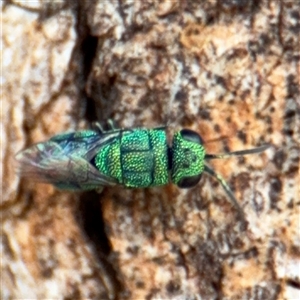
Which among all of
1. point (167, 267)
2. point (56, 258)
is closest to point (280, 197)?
point (167, 267)

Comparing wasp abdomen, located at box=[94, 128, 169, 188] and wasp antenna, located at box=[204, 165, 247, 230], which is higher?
wasp abdomen, located at box=[94, 128, 169, 188]

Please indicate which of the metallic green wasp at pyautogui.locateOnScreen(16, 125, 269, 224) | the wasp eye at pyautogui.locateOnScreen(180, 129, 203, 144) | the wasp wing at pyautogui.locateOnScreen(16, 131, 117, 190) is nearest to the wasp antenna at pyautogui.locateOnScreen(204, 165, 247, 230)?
the metallic green wasp at pyautogui.locateOnScreen(16, 125, 269, 224)

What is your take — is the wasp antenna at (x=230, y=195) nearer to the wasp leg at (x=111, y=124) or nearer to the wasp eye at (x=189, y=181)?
the wasp eye at (x=189, y=181)

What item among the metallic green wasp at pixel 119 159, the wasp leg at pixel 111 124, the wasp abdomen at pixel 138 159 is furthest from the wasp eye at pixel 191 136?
the wasp leg at pixel 111 124

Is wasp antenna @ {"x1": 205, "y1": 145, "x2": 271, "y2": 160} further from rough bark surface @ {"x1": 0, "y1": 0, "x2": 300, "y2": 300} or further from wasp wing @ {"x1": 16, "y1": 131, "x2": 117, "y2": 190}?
wasp wing @ {"x1": 16, "y1": 131, "x2": 117, "y2": 190}

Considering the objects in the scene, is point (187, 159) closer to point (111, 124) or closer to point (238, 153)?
point (238, 153)

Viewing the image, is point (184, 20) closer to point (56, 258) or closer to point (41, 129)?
point (41, 129)

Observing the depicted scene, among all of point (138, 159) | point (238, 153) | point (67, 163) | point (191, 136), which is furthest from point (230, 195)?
point (67, 163)
